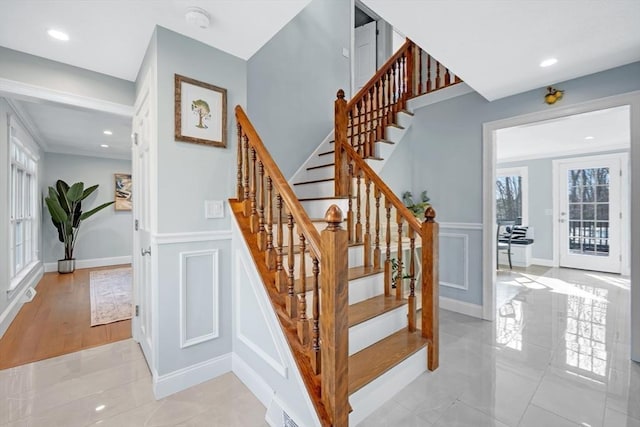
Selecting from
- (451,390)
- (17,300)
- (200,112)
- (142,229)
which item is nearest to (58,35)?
(200,112)

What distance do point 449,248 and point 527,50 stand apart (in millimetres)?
2174

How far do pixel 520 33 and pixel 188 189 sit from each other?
98.3 inches

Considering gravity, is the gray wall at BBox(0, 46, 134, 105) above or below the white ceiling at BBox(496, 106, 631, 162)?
below

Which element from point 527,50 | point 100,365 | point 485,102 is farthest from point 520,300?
point 100,365

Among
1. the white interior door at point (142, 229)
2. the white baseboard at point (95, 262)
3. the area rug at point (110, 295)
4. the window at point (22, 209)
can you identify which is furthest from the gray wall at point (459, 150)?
the white baseboard at point (95, 262)

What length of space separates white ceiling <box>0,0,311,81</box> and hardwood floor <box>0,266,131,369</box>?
2418mm

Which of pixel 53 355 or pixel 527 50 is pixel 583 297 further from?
pixel 53 355

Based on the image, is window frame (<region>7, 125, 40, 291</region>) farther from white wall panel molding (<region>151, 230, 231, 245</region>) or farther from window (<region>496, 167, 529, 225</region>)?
window (<region>496, 167, 529, 225</region>)

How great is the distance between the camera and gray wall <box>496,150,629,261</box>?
627cm

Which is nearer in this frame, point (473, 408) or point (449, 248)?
point (473, 408)

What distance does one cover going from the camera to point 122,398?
190 centimetres

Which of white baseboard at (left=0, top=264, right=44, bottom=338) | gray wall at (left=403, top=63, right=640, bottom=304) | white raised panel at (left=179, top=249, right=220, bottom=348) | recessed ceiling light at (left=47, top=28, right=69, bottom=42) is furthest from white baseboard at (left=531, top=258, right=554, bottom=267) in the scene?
white baseboard at (left=0, top=264, right=44, bottom=338)


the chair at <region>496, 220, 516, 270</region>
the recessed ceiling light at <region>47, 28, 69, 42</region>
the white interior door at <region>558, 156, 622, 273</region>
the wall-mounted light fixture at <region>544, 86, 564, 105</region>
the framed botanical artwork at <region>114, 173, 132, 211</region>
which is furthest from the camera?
the framed botanical artwork at <region>114, 173, 132, 211</region>

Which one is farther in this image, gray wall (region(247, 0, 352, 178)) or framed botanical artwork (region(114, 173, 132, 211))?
framed botanical artwork (region(114, 173, 132, 211))
